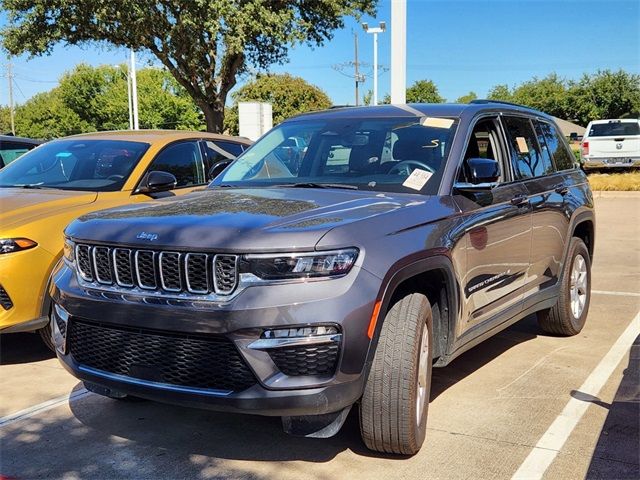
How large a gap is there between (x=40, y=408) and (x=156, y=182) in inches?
83.9

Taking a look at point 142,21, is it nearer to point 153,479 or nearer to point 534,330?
point 534,330

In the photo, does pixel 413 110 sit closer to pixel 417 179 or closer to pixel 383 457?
pixel 417 179

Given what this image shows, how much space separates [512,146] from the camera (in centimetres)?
509

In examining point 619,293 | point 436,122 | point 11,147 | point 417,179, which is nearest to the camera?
point 417,179

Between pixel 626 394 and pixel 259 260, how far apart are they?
9.39ft

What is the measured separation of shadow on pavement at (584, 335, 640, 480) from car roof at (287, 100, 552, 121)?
6.77 ft

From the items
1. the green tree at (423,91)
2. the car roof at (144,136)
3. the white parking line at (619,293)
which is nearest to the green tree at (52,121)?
the green tree at (423,91)

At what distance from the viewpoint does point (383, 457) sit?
3578mm

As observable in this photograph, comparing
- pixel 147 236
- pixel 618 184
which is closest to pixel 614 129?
pixel 618 184

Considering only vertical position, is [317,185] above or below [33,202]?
above

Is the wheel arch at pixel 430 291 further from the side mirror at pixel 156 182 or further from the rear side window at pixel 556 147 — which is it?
the side mirror at pixel 156 182

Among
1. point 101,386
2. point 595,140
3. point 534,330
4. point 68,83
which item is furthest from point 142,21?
point 68,83

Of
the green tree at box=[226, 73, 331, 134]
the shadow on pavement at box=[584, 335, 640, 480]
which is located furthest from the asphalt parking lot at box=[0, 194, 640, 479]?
the green tree at box=[226, 73, 331, 134]

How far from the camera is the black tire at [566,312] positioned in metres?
5.63
